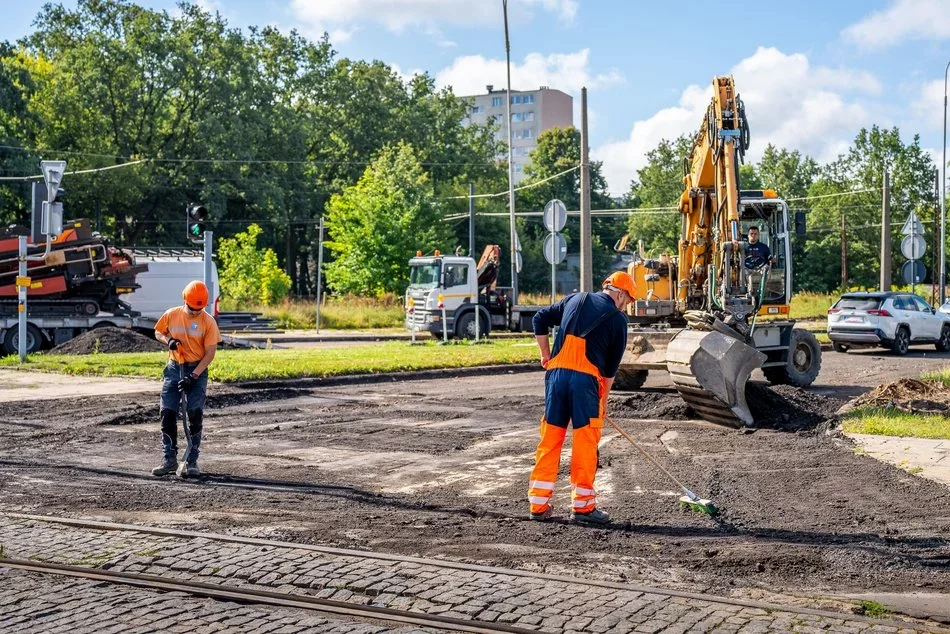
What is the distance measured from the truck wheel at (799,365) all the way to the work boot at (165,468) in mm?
10975

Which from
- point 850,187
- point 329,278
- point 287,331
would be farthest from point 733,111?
point 850,187

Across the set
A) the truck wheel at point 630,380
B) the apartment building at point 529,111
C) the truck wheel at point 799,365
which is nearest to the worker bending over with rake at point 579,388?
the truck wheel at point 630,380

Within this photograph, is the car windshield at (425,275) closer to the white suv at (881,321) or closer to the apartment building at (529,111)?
the white suv at (881,321)

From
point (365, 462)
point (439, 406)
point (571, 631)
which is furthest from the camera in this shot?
point (439, 406)

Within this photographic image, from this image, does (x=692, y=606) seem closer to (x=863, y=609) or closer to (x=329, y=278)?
(x=863, y=609)

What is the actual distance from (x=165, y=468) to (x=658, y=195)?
75.8 meters

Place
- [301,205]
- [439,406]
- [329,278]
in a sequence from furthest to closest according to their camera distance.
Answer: [301,205] → [329,278] → [439,406]

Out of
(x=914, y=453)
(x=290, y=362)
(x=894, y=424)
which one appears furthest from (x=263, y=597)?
(x=290, y=362)

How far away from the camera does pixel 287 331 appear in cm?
3962

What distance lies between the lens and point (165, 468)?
10.2 metres

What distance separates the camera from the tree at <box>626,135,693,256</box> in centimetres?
7756

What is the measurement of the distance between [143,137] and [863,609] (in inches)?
2320

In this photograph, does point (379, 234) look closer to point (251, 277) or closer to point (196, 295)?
point (251, 277)

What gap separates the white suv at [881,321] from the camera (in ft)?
89.1
